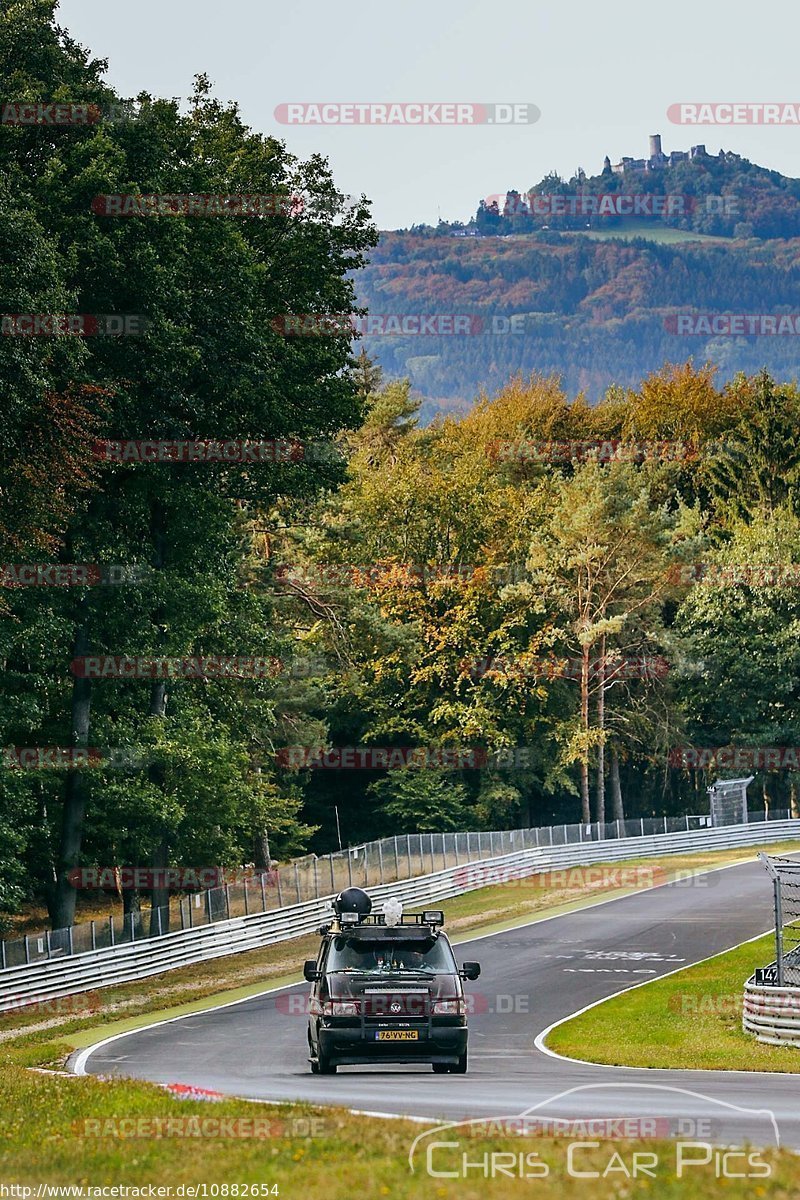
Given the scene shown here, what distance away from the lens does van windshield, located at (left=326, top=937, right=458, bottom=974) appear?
71.6 ft

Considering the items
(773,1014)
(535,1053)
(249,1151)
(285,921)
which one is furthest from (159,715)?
(249,1151)

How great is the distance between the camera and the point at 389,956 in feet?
72.5

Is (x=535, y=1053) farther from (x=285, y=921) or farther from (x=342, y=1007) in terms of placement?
(x=285, y=921)

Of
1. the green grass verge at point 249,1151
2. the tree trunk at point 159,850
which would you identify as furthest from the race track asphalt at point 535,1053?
the tree trunk at point 159,850

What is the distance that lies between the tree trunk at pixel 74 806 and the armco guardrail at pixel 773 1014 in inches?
704

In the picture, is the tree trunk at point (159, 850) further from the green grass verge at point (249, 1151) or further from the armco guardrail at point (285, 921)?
the green grass verge at point (249, 1151)

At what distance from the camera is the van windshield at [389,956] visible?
21.8 metres

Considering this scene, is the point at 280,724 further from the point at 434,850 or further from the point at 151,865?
the point at 151,865

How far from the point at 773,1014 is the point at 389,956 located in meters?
7.91

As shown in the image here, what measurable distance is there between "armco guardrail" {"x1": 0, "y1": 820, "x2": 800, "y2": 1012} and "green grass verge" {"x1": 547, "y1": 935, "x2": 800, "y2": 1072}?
462 inches

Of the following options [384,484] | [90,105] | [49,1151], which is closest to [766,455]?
[384,484]

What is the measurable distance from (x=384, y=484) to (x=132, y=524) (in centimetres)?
3925

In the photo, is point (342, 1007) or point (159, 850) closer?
point (342, 1007)

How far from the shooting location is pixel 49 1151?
13562mm
